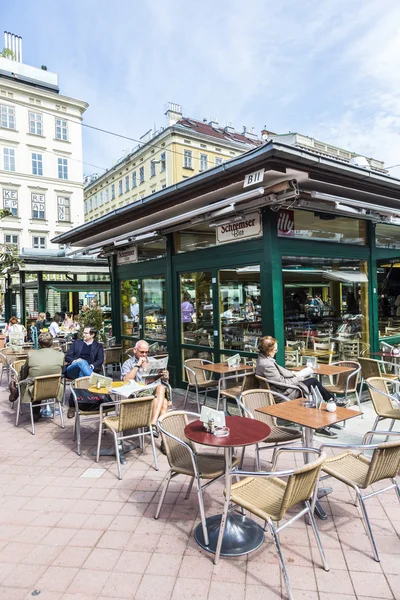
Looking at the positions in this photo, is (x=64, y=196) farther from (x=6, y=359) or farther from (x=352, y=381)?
(x=352, y=381)

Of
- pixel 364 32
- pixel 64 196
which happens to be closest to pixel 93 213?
pixel 64 196

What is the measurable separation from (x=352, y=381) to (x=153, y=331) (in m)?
4.10

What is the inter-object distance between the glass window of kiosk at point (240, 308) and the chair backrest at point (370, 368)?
1502 millimetres

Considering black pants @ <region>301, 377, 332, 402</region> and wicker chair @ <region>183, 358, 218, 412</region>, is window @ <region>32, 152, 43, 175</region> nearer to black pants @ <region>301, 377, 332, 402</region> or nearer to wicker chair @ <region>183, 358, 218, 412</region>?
wicker chair @ <region>183, 358, 218, 412</region>

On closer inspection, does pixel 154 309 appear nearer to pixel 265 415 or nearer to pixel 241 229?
pixel 241 229

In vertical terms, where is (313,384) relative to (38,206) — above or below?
below

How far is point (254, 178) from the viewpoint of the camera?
4254 millimetres

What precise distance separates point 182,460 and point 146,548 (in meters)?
0.63

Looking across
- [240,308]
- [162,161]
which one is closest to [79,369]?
[240,308]

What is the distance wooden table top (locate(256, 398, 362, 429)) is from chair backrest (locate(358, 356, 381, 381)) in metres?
2.14

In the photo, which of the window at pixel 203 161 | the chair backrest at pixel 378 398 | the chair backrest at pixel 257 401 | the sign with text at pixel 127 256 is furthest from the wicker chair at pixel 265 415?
the window at pixel 203 161

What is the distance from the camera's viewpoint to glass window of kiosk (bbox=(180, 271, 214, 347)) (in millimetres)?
6426

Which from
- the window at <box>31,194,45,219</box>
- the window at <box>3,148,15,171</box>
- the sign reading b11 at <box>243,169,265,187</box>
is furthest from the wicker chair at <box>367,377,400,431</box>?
the window at <box>3,148,15,171</box>

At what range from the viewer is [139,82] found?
880cm
